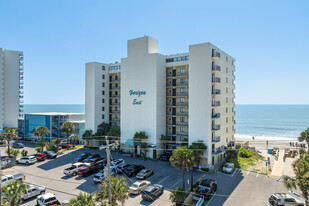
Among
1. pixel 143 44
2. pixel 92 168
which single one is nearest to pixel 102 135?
pixel 92 168

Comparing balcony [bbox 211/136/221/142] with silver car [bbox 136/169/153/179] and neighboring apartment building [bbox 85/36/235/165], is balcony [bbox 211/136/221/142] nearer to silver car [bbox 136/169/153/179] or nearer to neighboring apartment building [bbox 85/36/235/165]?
neighboring apartment building [bbox 85/36/235/165]

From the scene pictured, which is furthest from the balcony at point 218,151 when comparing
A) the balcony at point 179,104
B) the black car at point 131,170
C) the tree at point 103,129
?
the tree at point 103,129

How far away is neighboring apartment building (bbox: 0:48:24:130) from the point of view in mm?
75250

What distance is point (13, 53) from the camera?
77.4 metres

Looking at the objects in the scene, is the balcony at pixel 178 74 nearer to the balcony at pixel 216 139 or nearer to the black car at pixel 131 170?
the balcony at pixel 216 139

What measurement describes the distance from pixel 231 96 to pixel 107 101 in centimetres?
3263

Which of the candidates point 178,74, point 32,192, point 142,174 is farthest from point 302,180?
point 178,74

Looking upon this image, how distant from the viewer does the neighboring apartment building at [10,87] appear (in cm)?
7525

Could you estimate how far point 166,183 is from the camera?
1267 inches

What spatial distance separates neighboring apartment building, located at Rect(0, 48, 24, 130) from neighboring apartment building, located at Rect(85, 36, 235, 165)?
49922 mm

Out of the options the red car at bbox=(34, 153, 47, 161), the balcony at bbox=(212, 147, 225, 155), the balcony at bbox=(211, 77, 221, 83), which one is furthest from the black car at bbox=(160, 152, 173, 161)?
the red car at bbox=(34, 153, 47, 161)

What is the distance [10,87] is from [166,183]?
234 ft

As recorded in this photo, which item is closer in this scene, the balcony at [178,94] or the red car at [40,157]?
the red car at [40,157]

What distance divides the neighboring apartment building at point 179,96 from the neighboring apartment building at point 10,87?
49922mm
